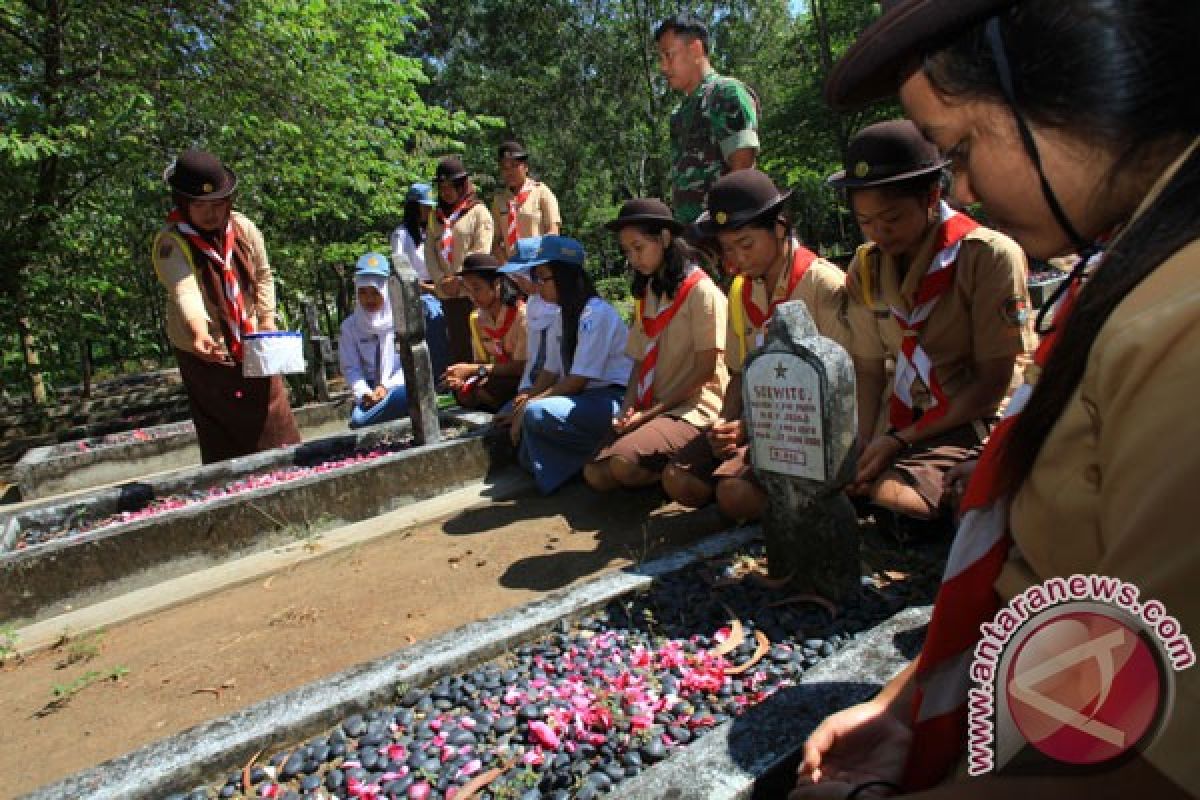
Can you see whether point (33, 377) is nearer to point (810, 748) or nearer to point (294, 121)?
point (294, 121)

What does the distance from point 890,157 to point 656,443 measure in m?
1.82

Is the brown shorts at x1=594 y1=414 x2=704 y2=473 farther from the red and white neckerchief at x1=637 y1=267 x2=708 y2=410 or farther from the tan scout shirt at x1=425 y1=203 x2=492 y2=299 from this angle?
the tan scout shirt at x1=425 y1=203 x2=492 y2=299

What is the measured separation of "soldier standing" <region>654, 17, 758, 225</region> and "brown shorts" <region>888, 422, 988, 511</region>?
214 centimetres

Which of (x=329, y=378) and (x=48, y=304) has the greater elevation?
(x=48, y=304)

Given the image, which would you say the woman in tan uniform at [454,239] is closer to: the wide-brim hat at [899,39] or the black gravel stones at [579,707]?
the black gravel stones at [579,707]

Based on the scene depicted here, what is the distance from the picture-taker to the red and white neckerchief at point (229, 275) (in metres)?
4.95

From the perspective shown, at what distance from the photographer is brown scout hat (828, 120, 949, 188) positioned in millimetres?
2775

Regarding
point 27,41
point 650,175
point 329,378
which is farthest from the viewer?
point 650,175

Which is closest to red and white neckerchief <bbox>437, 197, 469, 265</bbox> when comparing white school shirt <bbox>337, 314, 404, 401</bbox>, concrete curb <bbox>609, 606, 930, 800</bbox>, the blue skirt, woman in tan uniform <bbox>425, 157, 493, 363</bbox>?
woman in tan uniform <bbox>425, 157, 493, 363</bbox>

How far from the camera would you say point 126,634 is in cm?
342

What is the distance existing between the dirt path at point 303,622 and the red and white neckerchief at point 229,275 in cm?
208

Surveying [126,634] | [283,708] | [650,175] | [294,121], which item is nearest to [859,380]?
[283,708]

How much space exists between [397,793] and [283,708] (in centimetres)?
55

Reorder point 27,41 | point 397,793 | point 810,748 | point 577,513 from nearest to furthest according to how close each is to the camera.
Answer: point 810,748, point 397,793, point 577,513, point 27,41
